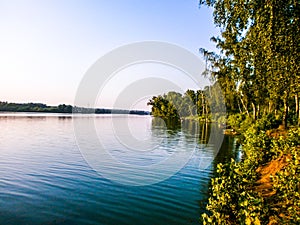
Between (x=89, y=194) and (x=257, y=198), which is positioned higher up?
(x=257, y=198)

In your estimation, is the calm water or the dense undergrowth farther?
the calm water

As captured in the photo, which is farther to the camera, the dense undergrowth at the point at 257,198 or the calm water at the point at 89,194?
the calm water at the point at 89,194

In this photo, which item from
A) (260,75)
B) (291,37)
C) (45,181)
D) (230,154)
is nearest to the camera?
(291,37)

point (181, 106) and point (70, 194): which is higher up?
point (181, 106)

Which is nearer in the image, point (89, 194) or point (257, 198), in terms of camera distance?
point (257, 198)

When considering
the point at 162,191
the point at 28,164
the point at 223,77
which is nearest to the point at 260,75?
the point at 162,191

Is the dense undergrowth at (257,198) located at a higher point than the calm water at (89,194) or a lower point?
higher

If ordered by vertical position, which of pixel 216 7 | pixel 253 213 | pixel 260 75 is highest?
pixel 216 7

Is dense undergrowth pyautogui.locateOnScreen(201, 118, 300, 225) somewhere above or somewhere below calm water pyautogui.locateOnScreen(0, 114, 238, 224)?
above

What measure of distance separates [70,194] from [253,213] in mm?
10132

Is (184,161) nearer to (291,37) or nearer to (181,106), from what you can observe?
(291,37)

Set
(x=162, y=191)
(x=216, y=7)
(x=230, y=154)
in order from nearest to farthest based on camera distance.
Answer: (x=216, y=7)
(x=162, y=191)
(x=230, y=154)

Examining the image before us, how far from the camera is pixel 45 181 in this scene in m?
16.7

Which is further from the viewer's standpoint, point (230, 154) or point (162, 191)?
point (230, 154)
